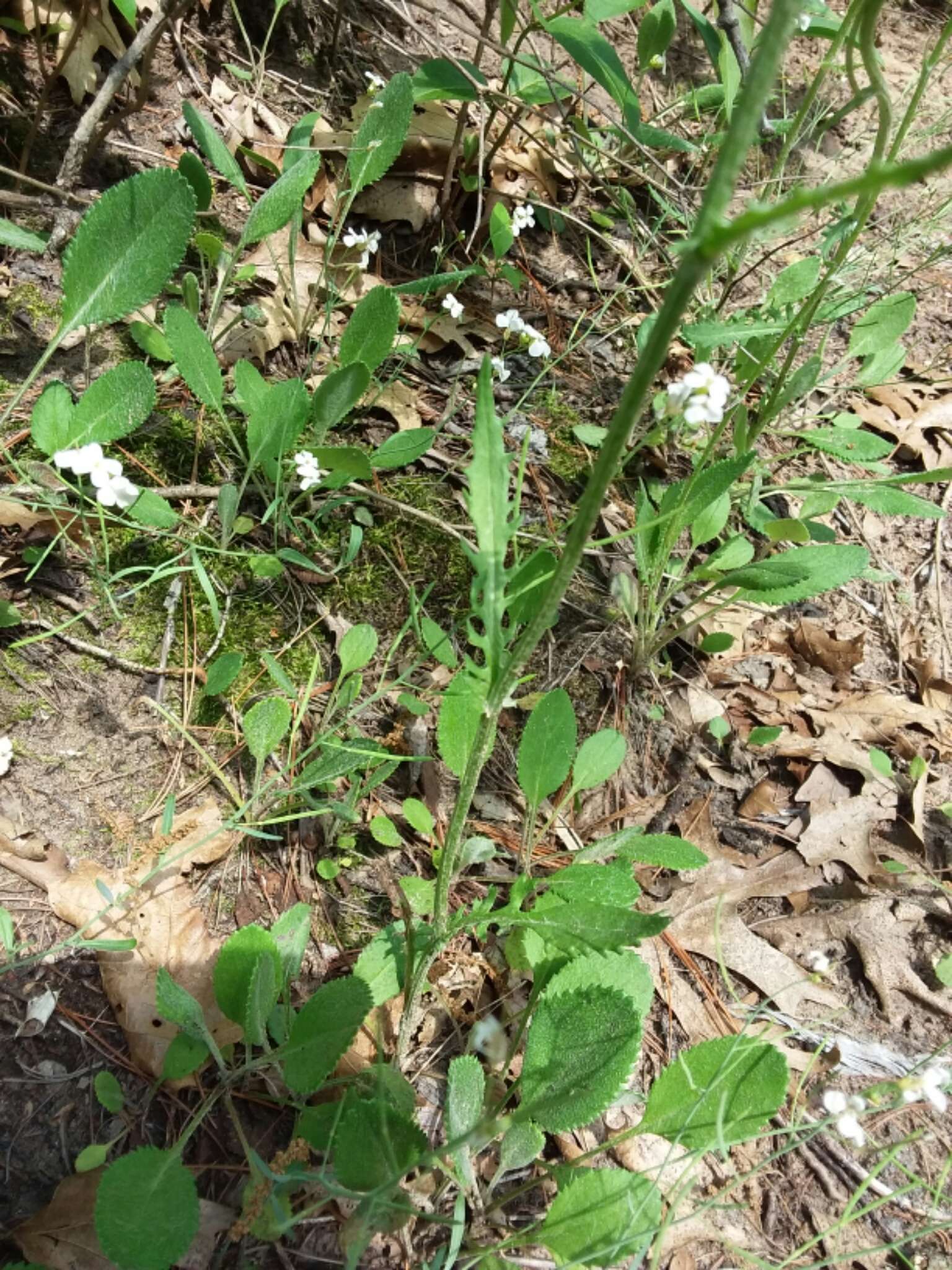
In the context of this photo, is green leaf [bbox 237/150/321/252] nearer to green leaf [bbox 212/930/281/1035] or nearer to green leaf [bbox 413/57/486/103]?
green leaf [bbox 413/57/486/103]

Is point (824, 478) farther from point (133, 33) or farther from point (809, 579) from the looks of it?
point (133, 33)

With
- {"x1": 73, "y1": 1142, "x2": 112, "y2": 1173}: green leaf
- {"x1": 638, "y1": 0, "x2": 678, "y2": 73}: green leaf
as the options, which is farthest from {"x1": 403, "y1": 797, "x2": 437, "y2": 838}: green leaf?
{"x1": 638, "y1": 0, "x2": 678, "y2": 73}: green leaf

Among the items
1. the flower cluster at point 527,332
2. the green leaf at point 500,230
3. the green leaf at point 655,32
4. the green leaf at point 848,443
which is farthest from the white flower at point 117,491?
the green leaf at point 655,32

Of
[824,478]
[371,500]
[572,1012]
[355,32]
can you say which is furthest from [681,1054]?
[355,32]

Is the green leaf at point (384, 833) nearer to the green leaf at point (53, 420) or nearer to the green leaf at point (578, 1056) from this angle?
the green leaf at point (578, 1056)

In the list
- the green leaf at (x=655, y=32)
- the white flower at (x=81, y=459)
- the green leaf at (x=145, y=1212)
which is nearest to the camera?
the green leaf at (x=145, y=1212)

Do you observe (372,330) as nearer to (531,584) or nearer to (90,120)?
(90,120)
